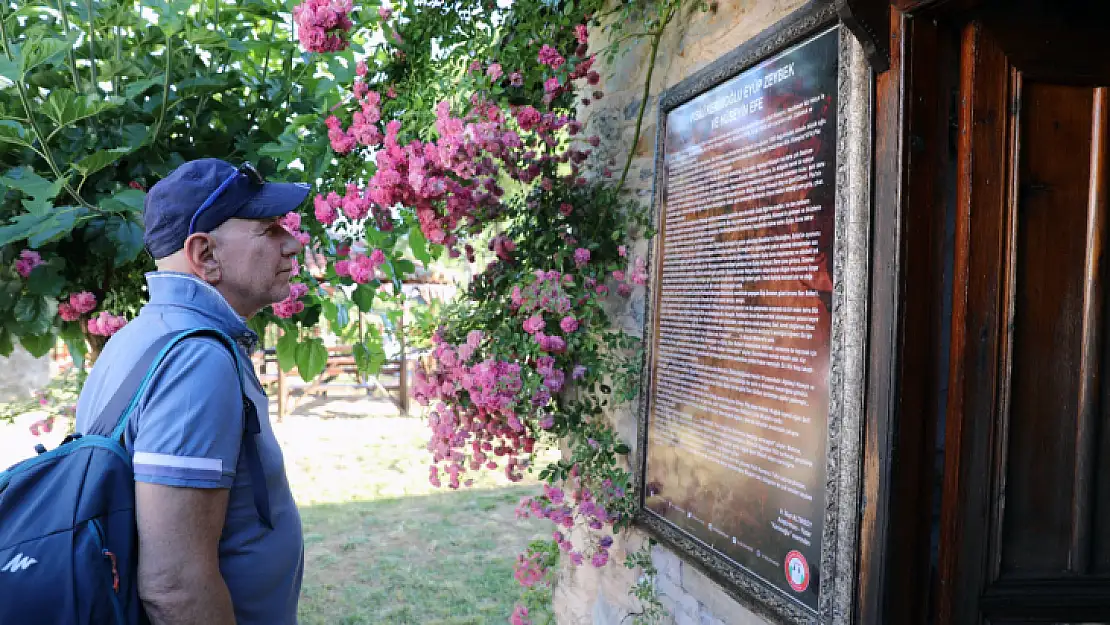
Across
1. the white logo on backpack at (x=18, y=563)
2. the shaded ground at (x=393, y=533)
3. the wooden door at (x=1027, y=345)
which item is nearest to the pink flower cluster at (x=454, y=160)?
the wooden door at (x=1027, y=345)

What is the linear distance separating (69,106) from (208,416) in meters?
1.72

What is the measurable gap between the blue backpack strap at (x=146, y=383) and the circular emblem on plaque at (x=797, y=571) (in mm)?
1268

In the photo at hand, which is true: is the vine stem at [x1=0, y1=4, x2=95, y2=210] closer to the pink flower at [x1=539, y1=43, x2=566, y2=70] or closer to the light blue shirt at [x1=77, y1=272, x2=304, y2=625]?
the light blue shirt at [x1=77, y1=272, x2=304, y2=625]

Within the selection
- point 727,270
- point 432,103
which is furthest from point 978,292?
point 432,103

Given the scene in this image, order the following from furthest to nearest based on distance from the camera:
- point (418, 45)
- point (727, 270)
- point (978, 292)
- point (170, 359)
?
point (418, 45)
point (727, 270)
point (978, 292)
point (170, 359)

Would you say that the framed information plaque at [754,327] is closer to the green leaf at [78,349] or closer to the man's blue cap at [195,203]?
the man's blue cap at [195,203]

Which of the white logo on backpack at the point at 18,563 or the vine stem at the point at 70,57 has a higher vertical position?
the vine stem at the point at 70,57

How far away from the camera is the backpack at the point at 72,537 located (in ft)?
3.68

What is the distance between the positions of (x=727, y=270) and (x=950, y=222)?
26.7 inches

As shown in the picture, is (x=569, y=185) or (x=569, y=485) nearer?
(x=569, y=185)

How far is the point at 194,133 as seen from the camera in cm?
292

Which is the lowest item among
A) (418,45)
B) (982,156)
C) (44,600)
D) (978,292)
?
(44,600)

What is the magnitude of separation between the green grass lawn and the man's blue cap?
233 cm

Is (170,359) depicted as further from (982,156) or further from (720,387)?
(982,156)
